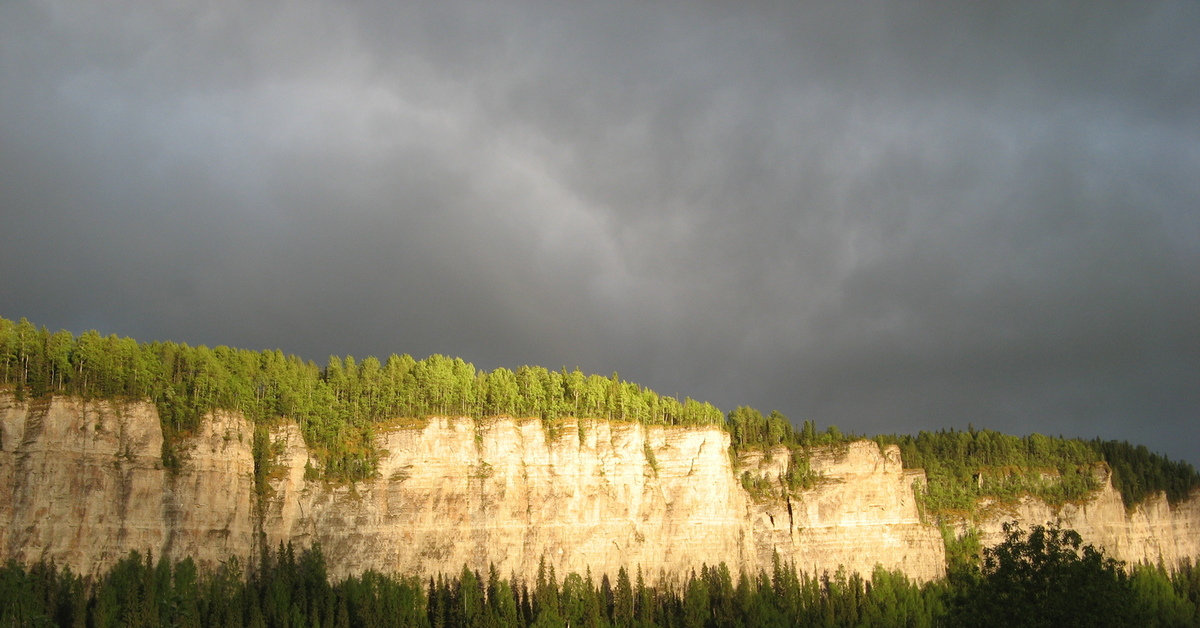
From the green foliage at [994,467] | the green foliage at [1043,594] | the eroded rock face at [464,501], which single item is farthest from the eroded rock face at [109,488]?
the green foliage at [994,467]

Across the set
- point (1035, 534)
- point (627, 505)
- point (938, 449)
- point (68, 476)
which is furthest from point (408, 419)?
point (938, 449)

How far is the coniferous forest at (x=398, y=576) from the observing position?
282 feet

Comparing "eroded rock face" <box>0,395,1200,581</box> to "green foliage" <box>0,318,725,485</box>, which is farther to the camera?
"green foliage" <box>0,318,725,485</box>

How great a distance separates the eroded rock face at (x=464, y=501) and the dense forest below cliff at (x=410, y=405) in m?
2.70

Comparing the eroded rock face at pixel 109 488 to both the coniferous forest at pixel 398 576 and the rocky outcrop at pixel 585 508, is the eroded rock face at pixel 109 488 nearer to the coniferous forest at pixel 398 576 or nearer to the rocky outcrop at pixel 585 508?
the coniferous forest at pixel 398 576

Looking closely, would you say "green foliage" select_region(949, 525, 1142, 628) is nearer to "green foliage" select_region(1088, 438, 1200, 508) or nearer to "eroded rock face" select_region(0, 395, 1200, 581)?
"eroded rock face" select_region(0, 395, 1200, 581)

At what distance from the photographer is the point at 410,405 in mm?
116750

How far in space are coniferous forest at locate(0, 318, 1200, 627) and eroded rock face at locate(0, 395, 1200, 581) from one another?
189 centimetres

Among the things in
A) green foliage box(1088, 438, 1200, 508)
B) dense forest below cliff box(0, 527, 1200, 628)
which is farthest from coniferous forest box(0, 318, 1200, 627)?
green foliage box(1088, 438, 1200, 508)

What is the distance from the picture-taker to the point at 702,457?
399 feet

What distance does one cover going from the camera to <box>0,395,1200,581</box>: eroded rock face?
3435 inches

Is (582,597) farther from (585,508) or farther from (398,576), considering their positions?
(398,576)

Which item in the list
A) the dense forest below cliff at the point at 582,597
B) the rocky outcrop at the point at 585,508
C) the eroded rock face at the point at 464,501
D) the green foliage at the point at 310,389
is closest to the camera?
the dense forest below cliff at the point at 582,597

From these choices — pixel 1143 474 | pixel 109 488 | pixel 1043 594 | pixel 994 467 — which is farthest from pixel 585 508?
pixel 1143 474
